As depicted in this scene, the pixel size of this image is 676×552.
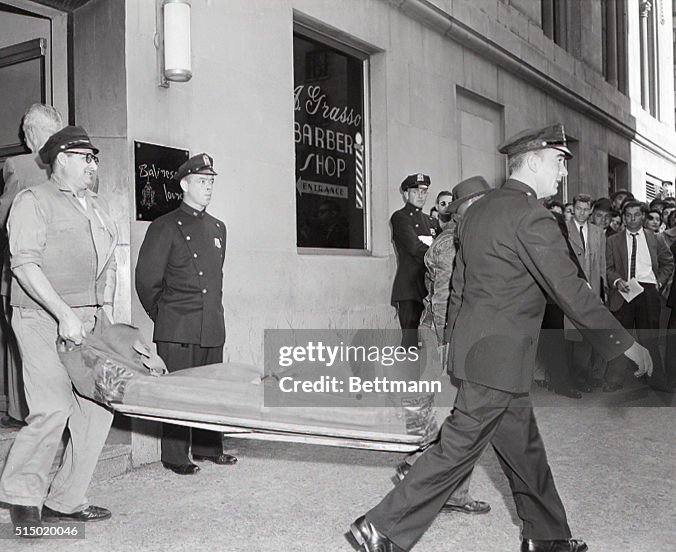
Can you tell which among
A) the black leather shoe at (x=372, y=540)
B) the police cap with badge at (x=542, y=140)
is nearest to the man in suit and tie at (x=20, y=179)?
the black leather shoe at (x=372, y=540)

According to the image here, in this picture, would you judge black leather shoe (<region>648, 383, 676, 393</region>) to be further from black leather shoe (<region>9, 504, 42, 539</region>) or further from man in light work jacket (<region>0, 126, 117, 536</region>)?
black leather shoe (<region>9, 504, 42, 539</region>)

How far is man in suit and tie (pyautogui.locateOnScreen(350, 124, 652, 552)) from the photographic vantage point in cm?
379

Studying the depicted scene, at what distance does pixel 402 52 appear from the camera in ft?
33.3

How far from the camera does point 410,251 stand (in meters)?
8.73

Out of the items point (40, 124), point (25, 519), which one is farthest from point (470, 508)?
point (40, 124)

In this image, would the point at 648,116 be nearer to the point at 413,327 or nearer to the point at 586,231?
the point at 586,231

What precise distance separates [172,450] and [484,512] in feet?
7.55

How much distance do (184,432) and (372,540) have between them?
2.47 metres

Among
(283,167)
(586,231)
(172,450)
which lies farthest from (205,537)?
(586,231)

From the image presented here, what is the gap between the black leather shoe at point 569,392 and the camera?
29.1 feet

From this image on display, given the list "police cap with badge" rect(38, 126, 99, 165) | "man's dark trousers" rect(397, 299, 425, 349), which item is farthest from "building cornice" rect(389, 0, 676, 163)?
"police cap with badge" rect(38, 126, 99, 165)

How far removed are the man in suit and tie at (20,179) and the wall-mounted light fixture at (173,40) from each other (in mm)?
896

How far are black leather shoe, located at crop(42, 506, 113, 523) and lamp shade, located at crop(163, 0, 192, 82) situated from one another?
3218mm

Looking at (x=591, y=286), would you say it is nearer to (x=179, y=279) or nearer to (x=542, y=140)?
(x=179, y=279)
